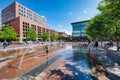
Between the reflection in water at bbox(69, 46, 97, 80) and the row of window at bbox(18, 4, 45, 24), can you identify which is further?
the row of window at bbox(18, 4, 45, 24)

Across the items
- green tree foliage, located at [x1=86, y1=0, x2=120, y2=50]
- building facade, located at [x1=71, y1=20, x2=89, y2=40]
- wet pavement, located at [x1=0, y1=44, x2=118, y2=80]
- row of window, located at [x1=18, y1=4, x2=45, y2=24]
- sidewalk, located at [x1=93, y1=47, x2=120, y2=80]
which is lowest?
wet pavement, located at [x1=0, y1=44, x2=118, y2=80]

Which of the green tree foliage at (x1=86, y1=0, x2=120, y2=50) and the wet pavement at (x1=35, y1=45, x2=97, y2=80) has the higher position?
the green tree foliage at (x1=86, y1=0, x2=120, y2=50)

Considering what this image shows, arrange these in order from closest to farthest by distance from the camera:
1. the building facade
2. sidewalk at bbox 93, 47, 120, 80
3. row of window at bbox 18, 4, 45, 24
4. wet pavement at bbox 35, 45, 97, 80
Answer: wet pavement at bbox 35, 45, 97, 80, sidewalk at bbox 93, 47, 120, 80, row of window at bbox 18, 4, 45, 24, the building facade

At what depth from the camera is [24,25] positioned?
8688cm

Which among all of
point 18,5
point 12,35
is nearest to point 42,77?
point 12,35

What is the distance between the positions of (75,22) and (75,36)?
38.6 feet

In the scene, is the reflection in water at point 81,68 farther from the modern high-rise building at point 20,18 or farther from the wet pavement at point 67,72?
the modern high-rise building at point 20,18

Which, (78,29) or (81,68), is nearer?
(81,68)

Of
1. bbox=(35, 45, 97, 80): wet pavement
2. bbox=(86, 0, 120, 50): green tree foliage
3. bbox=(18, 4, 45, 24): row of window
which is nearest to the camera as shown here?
bbox=(35, 45, 97, 80): wet pavement

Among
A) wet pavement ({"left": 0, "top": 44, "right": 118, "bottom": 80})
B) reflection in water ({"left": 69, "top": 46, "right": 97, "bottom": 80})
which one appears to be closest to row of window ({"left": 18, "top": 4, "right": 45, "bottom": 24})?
reflection in water ({"left": 69, "top": 46, "right": 97, "bottom": 80})

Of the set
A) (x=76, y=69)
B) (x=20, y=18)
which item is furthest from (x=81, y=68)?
(x=20, y=18)

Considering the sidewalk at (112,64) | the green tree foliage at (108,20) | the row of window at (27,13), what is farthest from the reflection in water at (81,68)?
the row of window at (27,13)

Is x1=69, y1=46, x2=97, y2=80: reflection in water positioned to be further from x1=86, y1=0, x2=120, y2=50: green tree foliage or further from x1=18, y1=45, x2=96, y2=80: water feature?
x1=86, y1=0, x2=120, y2=50: green tree foliage

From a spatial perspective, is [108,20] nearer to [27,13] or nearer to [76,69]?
[76,69]
